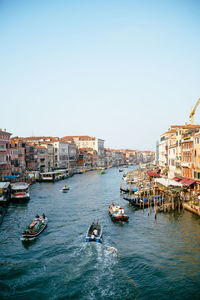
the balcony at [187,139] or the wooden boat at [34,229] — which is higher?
the balcony at [187,139]

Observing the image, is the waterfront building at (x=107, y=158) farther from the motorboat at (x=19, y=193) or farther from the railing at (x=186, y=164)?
the railing at (x=186, y=164)

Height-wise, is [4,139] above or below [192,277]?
above

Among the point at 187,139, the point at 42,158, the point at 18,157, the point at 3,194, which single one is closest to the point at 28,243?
the point at 3,194

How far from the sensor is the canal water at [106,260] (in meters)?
14.3

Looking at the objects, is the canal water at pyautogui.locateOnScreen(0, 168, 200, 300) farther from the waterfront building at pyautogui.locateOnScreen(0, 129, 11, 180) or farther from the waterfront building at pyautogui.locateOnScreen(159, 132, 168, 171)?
the waterfront building at pyautogui.locateOnScreen(159, 132, 168, 171)

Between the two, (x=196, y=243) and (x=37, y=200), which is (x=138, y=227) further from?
(x=37, y=200)

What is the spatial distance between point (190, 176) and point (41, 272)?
2462 cm

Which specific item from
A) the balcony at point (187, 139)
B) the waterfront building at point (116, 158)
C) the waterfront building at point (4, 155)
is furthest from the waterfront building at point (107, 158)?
the balcony at point (187, 139)

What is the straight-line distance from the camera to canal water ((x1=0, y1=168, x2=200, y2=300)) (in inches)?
563

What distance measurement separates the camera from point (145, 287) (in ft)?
48.1

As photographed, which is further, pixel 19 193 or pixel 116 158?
pixel 116 158

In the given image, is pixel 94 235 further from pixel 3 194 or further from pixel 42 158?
pixel 42 158

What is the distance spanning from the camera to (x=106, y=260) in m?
17.7

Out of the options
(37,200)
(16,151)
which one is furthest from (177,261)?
(16,151)
